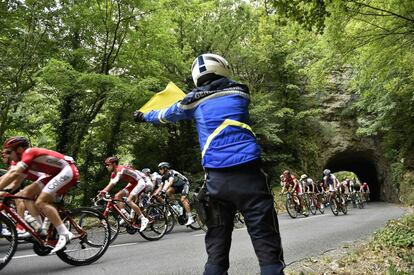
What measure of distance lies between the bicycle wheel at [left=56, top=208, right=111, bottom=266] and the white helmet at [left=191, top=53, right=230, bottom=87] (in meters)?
3.83

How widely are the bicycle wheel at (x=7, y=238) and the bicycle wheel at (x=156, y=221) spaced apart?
4.47m

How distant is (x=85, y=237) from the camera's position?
5773mm

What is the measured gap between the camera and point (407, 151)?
25906 millimetres

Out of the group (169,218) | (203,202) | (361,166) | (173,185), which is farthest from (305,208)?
(361,166)

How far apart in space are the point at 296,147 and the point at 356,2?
1972 cm

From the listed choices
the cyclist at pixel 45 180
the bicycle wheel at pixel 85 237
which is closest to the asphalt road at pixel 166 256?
the bicycle wheel at pixel 85 237

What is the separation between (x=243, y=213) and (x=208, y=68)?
118 centimetres

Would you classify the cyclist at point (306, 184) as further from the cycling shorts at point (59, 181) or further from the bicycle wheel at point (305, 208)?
the cycling shorts at point (59, 181)

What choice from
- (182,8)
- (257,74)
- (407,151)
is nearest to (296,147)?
(257,74)

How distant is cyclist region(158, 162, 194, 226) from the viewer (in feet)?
36.2

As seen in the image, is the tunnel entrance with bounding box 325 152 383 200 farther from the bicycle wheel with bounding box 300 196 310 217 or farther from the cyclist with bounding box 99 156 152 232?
the cyclist with bounding box 99 156 152 232

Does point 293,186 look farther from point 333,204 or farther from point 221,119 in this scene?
point 221,119

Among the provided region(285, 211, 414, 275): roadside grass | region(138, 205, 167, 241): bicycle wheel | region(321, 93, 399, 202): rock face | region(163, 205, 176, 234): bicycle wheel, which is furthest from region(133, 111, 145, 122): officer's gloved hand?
region(321, 93, 399, 202): rock face

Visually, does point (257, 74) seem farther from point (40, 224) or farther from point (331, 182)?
point (40, 224)
